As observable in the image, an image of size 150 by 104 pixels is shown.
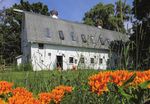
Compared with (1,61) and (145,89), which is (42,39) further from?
(145,89)

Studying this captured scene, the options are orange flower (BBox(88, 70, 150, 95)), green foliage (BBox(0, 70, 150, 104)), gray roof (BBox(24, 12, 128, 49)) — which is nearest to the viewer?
green foliage (BBox(0, 70, 150, 104))

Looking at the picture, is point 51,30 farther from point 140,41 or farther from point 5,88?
point 5,88

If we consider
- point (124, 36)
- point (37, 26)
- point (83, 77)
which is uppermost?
point (37, 26)

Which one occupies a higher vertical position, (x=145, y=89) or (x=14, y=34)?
(x=14, y=34)

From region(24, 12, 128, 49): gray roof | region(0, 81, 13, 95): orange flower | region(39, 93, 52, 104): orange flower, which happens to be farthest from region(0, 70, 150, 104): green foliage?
region(24, 12, 128, 49): gray roof

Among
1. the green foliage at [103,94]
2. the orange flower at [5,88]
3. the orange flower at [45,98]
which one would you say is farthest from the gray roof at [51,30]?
the orange flower at [45,98]

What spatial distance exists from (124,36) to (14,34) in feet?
188

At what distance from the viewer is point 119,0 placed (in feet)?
8.56

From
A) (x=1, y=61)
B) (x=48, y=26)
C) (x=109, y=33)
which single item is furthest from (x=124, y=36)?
(x=109, y=33)

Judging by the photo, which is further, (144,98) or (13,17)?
(13,17)

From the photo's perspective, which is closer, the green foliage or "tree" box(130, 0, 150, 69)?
the green foliage

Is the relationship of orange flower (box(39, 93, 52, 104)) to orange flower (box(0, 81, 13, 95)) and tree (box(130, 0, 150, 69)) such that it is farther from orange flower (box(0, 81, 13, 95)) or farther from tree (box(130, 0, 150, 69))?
tree (box(130, 0, 150, 69))

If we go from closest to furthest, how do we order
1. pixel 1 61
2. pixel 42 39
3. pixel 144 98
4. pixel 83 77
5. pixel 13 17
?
pixel 144 98
pixel 83 77
pixel 1 61
pixel 42 39
pixel 13 17

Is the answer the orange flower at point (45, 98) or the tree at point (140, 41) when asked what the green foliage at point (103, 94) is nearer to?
the orange flower at point (45, 98)
